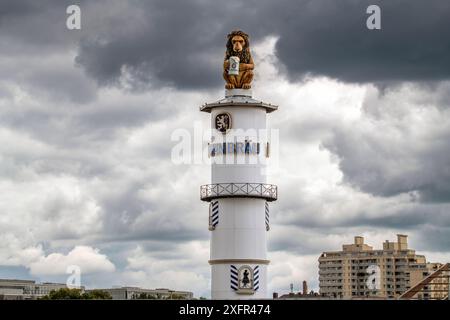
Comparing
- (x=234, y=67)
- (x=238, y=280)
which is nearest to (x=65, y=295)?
(x=238, y=280)

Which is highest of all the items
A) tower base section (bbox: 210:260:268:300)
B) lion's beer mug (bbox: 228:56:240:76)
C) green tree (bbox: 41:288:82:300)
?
lion's beer mug (bbox: 228:56:240:76)

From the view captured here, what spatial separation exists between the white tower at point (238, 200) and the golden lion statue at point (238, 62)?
1.79 m

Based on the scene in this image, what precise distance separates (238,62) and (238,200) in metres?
12.8

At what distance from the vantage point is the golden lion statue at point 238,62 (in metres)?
119

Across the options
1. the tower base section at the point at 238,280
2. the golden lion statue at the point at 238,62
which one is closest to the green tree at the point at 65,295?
the tower base section at the point at 238,280

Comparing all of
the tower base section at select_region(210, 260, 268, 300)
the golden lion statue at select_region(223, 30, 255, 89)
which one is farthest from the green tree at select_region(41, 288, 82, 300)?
the golden lion statue at select_region(223, 30, 255, 89)

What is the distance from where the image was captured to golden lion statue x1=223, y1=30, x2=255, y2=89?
119375mm

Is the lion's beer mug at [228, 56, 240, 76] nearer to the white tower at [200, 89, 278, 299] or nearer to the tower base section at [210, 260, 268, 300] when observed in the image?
the white tower at [200, 89, 278, 299]

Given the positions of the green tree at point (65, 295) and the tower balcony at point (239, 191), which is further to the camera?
the green tree at point (65, 295)

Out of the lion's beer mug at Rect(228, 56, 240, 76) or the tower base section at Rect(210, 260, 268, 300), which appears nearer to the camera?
the tower base section at Rect(210, 260, 268, 300)

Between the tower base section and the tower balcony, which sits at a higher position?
the tower balcony

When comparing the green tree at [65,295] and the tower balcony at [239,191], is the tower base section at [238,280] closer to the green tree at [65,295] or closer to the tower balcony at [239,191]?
the tower balcony at [239,191]

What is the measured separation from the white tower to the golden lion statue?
70.6 inches
